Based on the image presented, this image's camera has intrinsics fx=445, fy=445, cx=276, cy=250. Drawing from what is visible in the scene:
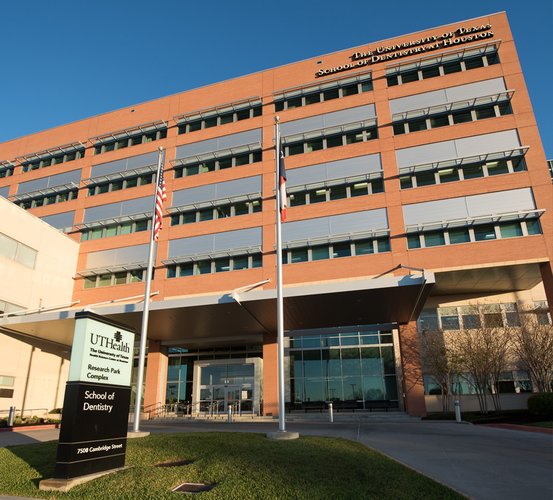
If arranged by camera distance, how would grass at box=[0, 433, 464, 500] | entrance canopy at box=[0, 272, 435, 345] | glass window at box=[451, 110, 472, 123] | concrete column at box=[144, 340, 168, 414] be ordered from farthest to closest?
concrete column at box=[144, 340, 168, 414] < glass window at box=[451, 110, 472, 123] < entrance canopy at box=[0, 272, 435, 345] < grass at box=[0, 433, 464, 500]

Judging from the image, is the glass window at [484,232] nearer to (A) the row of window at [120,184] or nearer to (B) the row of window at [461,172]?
(B) the row of window at [461,172]

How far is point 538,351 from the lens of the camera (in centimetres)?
2483

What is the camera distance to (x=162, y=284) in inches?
1371

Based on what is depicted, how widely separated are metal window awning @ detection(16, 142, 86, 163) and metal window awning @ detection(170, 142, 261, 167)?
12.1 m

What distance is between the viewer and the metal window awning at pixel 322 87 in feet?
118

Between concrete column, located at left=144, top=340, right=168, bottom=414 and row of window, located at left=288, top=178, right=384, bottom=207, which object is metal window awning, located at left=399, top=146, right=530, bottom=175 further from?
concrete column, located at left=144, top=340, right=168, bottom=414

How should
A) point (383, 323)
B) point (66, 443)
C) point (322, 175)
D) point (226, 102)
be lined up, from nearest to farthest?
point (66, 443) → point (383, 323) → point (322, 175) → point (226, 102)

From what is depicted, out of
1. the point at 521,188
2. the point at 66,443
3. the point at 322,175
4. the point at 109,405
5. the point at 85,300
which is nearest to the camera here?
the point at 66,443

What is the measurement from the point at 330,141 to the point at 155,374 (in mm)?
22379

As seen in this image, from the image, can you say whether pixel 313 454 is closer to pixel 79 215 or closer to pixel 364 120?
pixel 364 120

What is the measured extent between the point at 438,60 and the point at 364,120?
23.9 ft

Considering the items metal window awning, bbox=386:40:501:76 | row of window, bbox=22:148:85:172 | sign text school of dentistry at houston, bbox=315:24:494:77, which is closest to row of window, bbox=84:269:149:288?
row of window, bbox=22:148:85:172

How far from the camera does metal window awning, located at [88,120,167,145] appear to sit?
136 feet

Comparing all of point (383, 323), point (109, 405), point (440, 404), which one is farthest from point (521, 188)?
point (109, 405)
